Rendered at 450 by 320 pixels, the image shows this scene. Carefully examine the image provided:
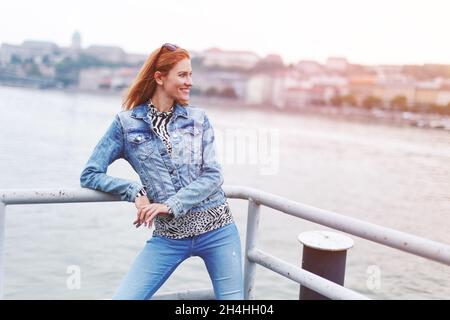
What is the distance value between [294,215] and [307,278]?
28 cm

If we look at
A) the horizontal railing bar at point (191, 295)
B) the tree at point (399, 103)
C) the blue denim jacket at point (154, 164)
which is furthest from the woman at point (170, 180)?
the tree at point (399, 103)

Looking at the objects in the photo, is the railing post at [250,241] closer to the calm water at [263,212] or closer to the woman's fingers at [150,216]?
the woman's fingers at [150,216]

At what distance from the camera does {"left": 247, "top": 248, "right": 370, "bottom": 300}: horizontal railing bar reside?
7.06 ft

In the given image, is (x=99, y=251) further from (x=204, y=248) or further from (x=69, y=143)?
(x=69, y=143)

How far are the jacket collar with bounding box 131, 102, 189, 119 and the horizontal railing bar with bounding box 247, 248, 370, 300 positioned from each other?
852mm

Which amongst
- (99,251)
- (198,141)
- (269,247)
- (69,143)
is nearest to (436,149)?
(69,143)

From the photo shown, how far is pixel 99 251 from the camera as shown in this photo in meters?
18.1

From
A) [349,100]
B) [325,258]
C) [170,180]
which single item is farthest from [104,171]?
[349,100]

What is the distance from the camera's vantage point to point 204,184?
232cm

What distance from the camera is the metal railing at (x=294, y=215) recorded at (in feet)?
6.51

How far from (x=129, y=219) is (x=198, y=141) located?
20155 mm

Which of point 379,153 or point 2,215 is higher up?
point 2,215

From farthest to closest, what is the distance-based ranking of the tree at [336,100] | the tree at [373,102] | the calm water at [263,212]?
1. the tree at [336,100]
2. the tree at [373,102]
3. the calm water at [263,212]
